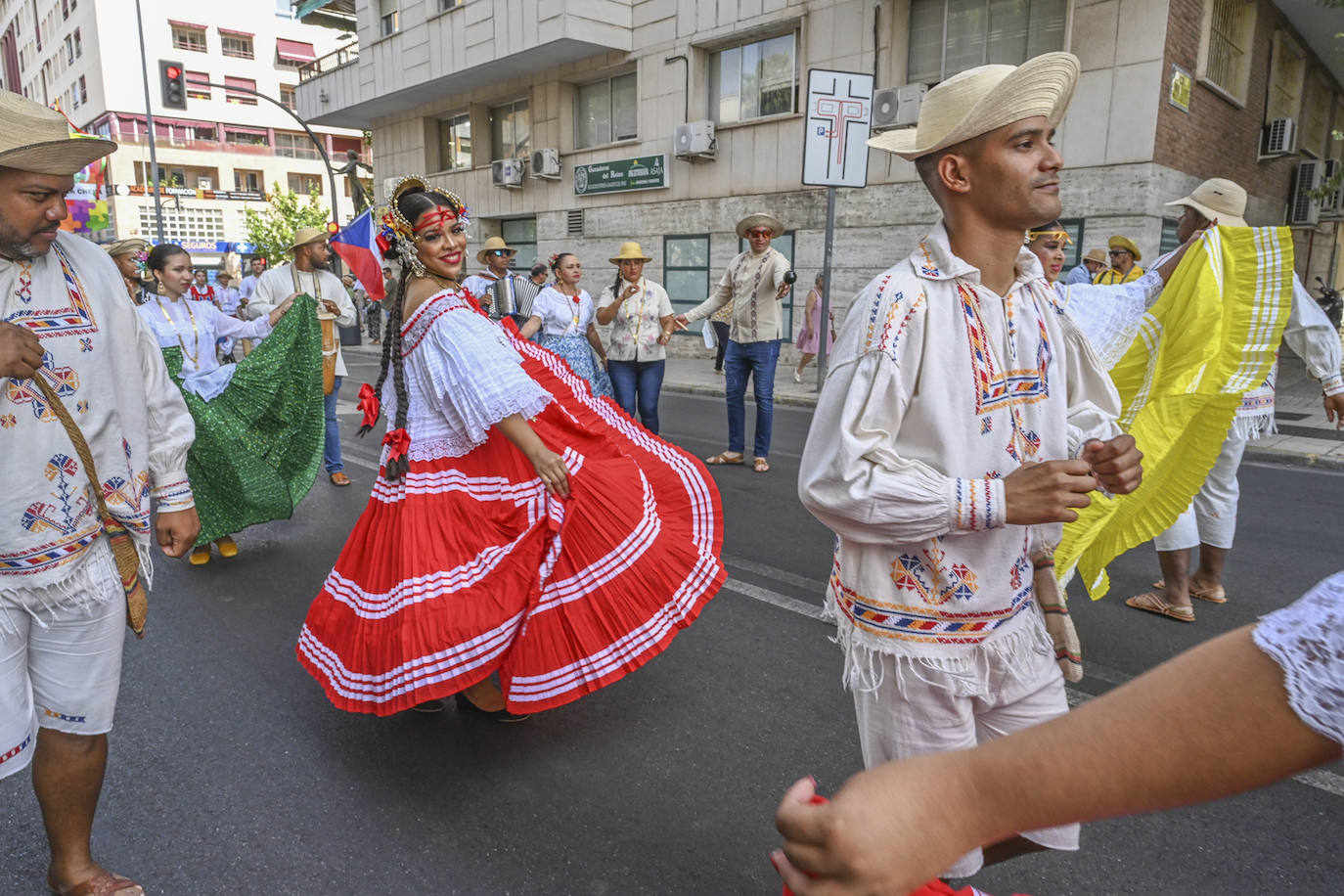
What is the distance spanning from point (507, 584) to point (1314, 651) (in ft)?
8.26

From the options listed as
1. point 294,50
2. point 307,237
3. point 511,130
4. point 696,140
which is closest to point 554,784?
point 307,237

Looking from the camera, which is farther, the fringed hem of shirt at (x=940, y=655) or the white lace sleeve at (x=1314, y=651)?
the fringed hem of shirt at (x=940, y=655)

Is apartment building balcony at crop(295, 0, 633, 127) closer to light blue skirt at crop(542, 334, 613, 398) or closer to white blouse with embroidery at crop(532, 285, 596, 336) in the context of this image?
white blouse with embroidery at crop(532, 285, 596, 336)

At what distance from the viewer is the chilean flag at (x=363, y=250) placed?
12.2 ft

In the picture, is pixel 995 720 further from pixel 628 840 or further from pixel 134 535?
pixel 134 535

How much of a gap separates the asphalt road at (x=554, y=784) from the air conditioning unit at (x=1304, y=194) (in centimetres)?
1751

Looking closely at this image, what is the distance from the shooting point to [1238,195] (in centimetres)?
410

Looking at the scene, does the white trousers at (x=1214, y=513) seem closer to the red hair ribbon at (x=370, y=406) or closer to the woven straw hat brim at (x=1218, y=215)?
the woven straw hat brim at (x=1218, y=215)

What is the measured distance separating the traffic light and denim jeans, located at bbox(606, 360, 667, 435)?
16.8 m

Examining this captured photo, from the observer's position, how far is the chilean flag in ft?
12.2

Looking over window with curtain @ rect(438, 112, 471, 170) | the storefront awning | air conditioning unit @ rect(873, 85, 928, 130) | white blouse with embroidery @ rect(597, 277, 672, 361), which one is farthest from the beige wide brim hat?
the storefront awning

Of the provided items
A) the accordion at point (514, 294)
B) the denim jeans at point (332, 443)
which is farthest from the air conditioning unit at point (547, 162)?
the denim jeans at point (332, 443)

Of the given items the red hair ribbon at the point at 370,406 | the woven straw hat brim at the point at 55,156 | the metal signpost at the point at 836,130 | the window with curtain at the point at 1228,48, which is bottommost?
the red hair ribbon at the point at 370,406

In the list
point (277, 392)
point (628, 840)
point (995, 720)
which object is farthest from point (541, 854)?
point (277, 392)
